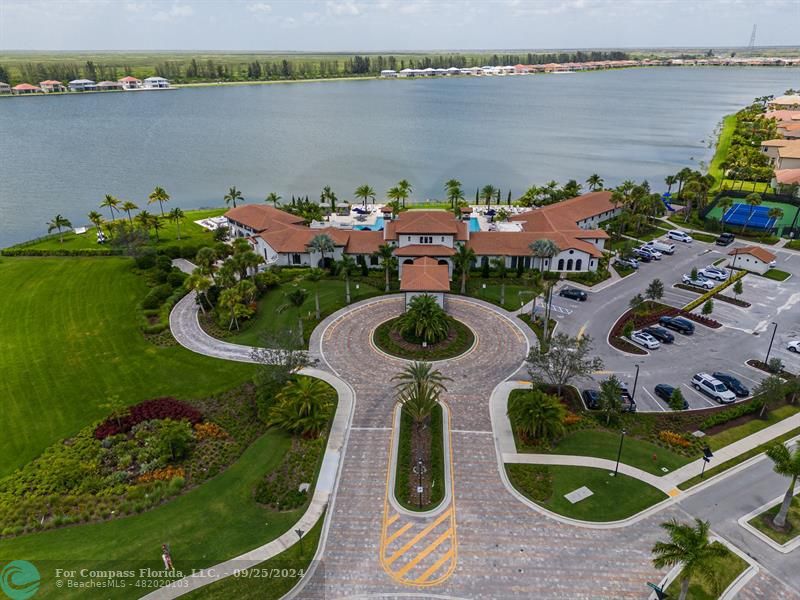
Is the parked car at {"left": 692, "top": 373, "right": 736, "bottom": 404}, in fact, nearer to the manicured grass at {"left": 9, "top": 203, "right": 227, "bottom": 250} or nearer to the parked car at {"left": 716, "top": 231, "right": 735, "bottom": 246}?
the parked car at {"left": 716, "top": 231, "right": 735, "bottom": 246}

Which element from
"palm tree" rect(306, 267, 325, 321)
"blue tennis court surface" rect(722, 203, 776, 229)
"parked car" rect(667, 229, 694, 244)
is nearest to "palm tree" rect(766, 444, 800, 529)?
"palm tree" rect(306, 267, 325, 321)

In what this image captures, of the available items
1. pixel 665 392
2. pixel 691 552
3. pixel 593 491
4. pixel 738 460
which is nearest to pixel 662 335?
pixel 665 392

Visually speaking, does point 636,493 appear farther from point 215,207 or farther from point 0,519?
point 215,207

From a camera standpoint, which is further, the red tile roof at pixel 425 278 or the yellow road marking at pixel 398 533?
the red tile roof at pixel 425 278

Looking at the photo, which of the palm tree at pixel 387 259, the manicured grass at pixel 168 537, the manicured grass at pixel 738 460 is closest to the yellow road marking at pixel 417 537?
the manicured grass at pixel 168 537

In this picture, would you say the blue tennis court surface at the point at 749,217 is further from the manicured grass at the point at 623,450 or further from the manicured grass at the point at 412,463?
the manicured grass at the point at 412,463

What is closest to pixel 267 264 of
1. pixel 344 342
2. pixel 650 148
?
pixel 344 342

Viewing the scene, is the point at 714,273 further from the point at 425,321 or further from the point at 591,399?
the point at 425,321

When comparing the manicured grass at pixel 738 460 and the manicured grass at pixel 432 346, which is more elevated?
the manicured grass at pixel 432 346
